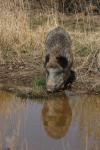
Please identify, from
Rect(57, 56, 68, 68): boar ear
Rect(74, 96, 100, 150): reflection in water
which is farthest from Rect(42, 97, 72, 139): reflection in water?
Rect(57, 56, 68, 68): boar ear

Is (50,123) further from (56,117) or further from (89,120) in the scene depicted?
(89,120)

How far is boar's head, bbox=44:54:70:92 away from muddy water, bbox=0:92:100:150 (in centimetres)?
34

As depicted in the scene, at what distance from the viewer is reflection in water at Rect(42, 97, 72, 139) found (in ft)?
23.2

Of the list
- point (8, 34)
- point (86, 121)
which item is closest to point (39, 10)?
point (8, 34)

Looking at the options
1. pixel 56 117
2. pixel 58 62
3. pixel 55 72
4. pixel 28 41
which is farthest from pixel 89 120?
pixel 28 41

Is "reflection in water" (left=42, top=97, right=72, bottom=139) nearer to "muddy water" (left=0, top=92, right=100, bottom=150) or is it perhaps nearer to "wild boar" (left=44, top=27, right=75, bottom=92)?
"muddy water" (left=0, top=92, right=100, bottom=150)

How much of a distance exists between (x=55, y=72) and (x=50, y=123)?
1.67m

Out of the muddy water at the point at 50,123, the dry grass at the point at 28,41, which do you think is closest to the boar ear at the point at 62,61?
the muddy water at the point at 50,123

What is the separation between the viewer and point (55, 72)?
8.88 meters

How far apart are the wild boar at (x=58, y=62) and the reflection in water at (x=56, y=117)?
1.44ft

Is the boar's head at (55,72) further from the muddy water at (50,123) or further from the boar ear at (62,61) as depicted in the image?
the muddy water at (50,123)

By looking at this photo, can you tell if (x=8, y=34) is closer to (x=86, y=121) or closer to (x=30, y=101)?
(x=30, y=101)

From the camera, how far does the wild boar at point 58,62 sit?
8.84m

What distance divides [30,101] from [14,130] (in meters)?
1.51
